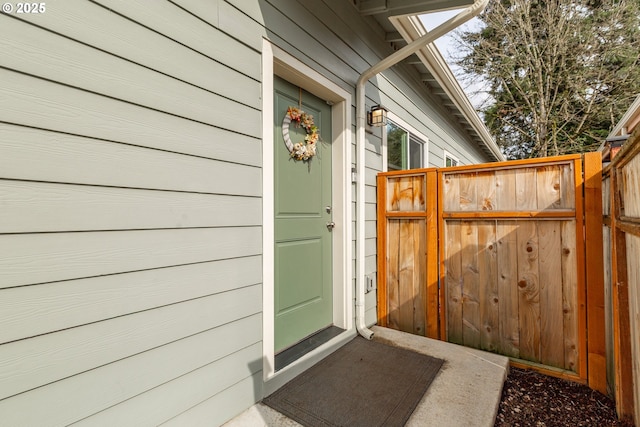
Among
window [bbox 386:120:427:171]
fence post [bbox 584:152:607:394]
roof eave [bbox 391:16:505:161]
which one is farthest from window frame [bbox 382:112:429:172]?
fence post [bbox 584:152:607:394]

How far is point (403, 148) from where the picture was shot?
393cm

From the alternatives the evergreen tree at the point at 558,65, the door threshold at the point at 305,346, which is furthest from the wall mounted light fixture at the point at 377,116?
the evergreen tree at the point at 558,65

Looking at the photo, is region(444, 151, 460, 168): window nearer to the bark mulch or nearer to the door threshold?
the bark mulch

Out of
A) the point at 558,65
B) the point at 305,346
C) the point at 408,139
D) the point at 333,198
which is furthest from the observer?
the point at 558,65

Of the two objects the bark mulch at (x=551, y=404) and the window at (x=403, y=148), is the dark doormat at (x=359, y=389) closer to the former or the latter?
the bark mulch at (x=551, y=404)

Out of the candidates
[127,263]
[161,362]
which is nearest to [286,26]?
[127,263]

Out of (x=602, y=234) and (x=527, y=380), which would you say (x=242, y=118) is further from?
(x=527, y=380)

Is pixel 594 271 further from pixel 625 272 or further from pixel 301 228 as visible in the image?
pixel 301 228

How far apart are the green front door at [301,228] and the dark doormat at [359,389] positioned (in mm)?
346

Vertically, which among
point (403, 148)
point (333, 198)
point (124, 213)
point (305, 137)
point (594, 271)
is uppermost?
point (403, 148)

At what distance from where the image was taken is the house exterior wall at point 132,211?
1.02m

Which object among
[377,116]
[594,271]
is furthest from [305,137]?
[594,271]

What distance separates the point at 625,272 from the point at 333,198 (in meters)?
1.91

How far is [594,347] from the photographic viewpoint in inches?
82.6
